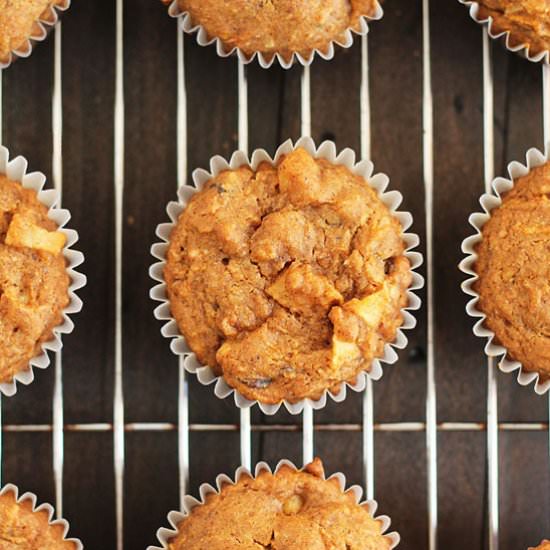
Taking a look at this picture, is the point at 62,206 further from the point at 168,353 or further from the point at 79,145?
the point at 168,353

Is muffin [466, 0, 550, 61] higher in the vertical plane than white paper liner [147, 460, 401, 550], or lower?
higher

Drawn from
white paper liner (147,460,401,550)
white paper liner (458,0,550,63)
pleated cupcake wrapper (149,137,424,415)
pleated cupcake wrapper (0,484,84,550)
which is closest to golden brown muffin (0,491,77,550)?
pleated cupcake wrapper (0,484,84,550)

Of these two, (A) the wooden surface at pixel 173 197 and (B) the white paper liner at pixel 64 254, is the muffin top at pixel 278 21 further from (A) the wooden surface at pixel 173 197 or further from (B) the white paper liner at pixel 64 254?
(B) the white paper liner at pixel 64 254

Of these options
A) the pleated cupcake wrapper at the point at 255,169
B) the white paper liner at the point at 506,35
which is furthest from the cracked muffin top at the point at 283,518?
the white paper liner at the point at 506,35

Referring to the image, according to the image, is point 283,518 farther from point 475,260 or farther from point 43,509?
point 475,260

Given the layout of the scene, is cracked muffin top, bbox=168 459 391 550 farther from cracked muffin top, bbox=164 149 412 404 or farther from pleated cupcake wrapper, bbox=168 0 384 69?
pleated cupcake wrapper, bbox=168 0 384 69

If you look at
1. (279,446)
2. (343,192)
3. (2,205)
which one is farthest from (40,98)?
(279,446)
